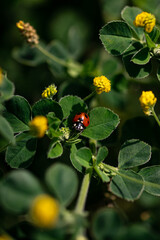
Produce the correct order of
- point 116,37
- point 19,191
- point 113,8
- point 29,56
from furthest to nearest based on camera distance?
point 113,8, point 29,56, point 116,37, point 19,191

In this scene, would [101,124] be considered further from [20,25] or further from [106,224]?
[20,25]

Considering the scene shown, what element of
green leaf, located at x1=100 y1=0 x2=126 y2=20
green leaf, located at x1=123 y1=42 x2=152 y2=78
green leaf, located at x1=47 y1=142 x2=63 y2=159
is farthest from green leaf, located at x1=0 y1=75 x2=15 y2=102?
green leaf, located at x1=100 y1=0 x2=126 y2=20

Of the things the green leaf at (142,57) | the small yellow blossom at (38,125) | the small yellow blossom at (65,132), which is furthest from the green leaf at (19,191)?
the green leaf at (142,57)

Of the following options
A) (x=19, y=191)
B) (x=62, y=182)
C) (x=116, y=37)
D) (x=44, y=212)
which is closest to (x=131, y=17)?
(x=116, y=37)

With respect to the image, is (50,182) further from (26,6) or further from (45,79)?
(26,6)

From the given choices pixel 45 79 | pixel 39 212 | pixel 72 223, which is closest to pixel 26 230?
pixel 72 223

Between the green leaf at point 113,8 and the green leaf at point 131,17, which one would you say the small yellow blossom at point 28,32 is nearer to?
the green leaf at point 131,17
